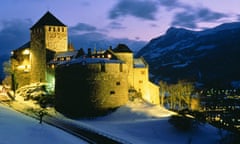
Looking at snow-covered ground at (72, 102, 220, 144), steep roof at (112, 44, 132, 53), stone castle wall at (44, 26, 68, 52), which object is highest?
stone castle wall at (44, 26, 68, 52)

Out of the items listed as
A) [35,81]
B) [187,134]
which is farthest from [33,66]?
[187,134]

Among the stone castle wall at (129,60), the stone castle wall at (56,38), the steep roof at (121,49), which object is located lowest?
the stone castle wall at (129,60)

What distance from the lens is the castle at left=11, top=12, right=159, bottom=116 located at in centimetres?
5519

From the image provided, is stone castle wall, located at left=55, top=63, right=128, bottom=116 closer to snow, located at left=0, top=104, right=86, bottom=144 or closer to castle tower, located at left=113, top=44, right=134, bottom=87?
castle tower, located at left=113, top=44, right=134, bottom=87

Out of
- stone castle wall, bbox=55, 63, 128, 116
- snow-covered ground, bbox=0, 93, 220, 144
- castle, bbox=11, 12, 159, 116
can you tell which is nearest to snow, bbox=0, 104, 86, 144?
snow-covered ground, bbox=0, 93, 220, 144

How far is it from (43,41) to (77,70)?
17916mm

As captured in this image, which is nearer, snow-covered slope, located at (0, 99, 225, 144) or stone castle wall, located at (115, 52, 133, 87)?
snow-covered slope, located at (0, 99, 225, 144)

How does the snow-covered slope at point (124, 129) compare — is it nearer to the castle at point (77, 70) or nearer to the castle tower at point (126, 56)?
the castle at point (77, 70)

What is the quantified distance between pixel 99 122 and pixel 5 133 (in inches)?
889

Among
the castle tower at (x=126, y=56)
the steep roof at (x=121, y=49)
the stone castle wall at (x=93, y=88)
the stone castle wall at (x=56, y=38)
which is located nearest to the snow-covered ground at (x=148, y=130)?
the stone castle wall at (x=93, y=88)

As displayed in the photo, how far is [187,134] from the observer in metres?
46.5

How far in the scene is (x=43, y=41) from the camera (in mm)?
71062

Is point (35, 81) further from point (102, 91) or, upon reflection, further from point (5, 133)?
point (5, 133)

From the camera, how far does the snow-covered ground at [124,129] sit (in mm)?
30859
